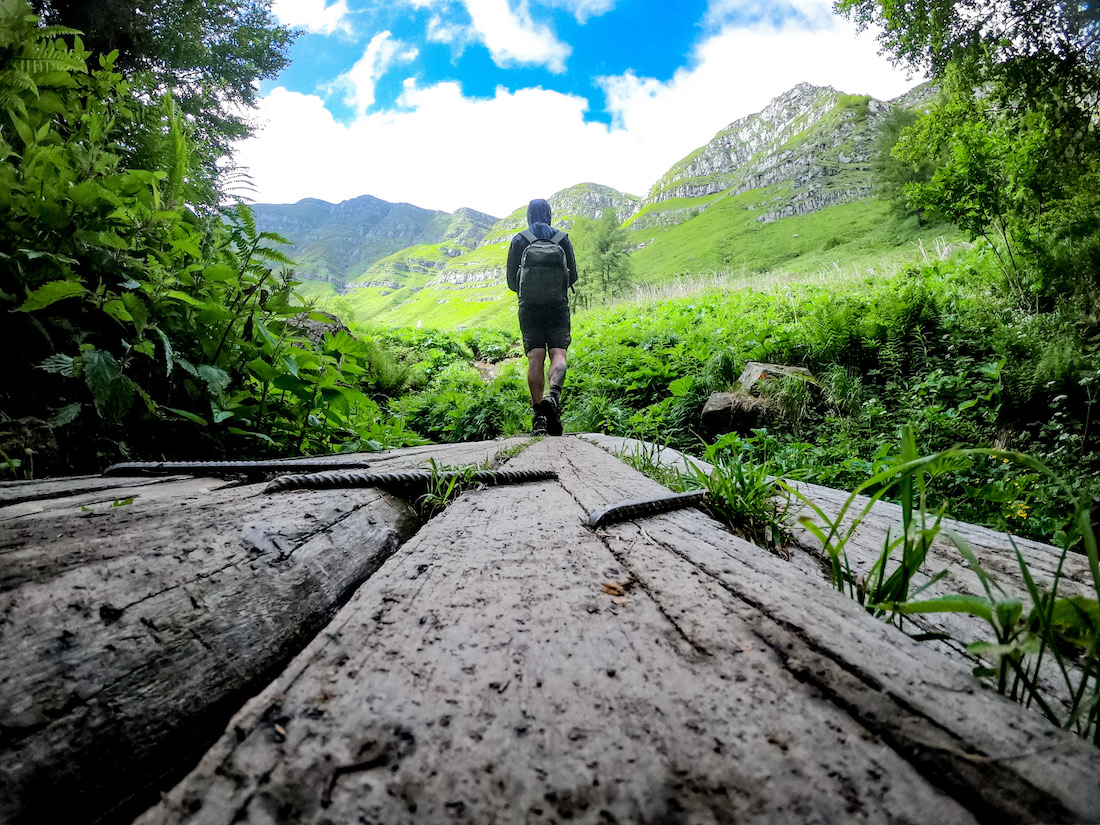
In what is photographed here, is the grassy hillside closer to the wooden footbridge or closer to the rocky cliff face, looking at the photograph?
the rocky cliff face

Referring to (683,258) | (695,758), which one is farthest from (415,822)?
(683,258)

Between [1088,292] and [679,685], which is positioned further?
[1088,292]

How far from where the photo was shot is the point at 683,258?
65.4 meters

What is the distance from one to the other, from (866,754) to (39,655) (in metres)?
1.04

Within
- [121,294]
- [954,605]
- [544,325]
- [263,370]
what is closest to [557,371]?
[544,325]

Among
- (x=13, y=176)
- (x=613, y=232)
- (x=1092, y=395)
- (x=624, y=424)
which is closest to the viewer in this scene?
(x=13, y=176)

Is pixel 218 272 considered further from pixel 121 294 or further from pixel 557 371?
pixel 557 371

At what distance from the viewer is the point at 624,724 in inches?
21.7

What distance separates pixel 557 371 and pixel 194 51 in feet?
34.3

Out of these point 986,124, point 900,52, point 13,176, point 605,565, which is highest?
point 900,52

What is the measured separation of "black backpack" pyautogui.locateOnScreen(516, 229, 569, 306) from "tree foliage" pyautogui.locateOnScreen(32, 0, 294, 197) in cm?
305

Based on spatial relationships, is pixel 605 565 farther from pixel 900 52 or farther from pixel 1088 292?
pixel 900 52

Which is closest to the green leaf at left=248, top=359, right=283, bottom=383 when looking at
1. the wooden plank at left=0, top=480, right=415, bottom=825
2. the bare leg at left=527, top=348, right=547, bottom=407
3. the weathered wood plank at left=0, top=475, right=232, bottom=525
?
the weathered wood plank at left=0, top=475, right=232, bottom=525

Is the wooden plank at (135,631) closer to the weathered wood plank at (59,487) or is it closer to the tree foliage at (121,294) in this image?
the weathered wood plank at (59,487)
